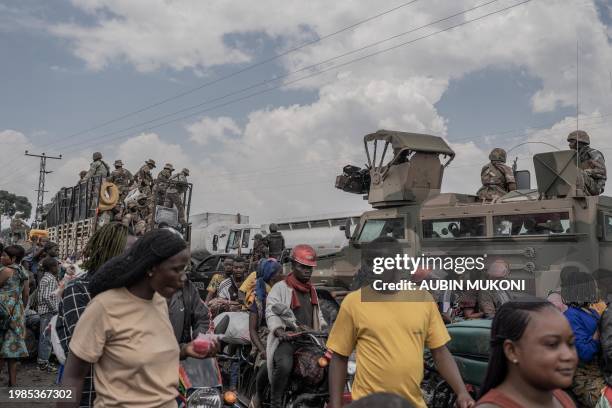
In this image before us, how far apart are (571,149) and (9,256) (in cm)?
775

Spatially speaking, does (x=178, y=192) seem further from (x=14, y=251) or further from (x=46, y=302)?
(x=14, y=251)

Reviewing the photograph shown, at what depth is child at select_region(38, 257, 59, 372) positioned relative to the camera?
8.53 meters

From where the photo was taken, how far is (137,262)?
2.44m

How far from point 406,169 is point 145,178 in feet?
24.0

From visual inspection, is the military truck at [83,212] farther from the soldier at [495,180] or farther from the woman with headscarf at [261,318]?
the woman with headscarf at [261,318]

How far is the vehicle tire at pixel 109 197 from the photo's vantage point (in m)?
13.5

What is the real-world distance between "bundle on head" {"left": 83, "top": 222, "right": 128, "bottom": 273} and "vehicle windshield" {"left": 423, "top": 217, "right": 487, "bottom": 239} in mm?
6881

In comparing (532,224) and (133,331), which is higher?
(532,224)

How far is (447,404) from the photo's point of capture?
4.58 metres

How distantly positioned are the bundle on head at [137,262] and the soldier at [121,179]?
510 inches

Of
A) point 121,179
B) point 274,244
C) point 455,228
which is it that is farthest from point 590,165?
point 121,179

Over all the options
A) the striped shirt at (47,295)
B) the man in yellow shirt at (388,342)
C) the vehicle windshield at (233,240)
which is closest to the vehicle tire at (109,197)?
the striped shirt at (47,295)

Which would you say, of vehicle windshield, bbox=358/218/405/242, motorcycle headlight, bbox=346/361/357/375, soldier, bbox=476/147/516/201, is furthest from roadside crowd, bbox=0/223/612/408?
soldier, bbox=476/147/516/201

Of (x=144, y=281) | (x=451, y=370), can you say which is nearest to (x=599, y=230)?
(x=451, y=370)
